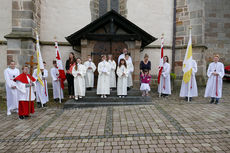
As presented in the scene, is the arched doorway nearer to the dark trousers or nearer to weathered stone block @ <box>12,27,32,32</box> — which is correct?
the dark trousers

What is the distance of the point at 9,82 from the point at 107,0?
8.28m

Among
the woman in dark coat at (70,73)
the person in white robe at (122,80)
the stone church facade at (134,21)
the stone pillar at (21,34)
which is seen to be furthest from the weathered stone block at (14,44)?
the person in white robe at (122,80)

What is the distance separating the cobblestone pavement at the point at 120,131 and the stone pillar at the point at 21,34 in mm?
3724

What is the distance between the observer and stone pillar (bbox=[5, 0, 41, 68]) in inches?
297

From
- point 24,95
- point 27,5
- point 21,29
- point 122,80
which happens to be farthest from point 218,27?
point 24,95

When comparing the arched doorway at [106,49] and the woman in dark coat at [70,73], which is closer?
the woman in dark coat at [70,73]

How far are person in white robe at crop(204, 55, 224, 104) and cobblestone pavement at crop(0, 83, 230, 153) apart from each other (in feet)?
4.01

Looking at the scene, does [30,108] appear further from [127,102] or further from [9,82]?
[127,102]

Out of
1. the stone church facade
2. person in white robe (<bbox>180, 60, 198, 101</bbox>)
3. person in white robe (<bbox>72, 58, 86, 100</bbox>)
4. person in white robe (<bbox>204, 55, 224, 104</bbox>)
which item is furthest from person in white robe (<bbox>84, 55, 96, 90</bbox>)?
person in white robe (<bbox>204, 55, 224, 104</bbox>)

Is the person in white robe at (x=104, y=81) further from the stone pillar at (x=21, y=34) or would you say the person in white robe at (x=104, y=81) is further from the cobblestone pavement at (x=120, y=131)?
the stone pillar at (x=21, y=34)

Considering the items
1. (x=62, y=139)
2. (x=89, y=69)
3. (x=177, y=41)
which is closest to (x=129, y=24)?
(x=89, y=69)

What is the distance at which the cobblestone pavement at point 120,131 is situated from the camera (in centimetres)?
288

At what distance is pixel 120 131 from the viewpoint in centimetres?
354

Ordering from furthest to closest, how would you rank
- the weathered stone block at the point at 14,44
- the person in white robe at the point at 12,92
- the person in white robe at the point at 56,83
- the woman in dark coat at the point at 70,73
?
the weathered stone block at the point at 14,44 < the person in white robe at the point at 56,83 < the woman in dark coat at the point at 70,73 < the person in white robe at the point at 12,92
